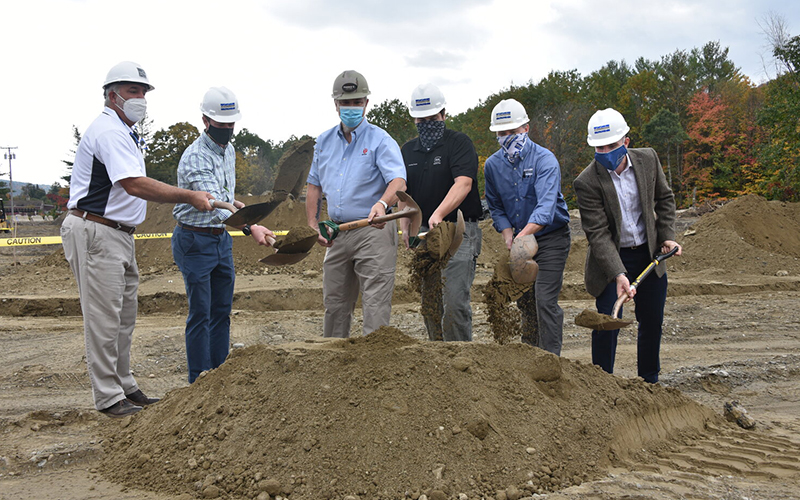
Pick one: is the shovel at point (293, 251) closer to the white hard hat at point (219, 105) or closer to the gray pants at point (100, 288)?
the gray pants at point (100, 288)

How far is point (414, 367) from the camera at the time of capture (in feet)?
11.3

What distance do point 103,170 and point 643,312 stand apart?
3.90 metres

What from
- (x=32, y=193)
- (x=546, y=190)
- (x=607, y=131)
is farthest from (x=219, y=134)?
(x=32, y=193)

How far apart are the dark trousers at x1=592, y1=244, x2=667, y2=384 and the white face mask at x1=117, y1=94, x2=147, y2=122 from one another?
3.51 metres

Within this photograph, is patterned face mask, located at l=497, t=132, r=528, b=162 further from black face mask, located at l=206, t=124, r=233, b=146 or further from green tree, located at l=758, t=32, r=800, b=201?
green tree, located at l=758, t=32, r=800, b=201

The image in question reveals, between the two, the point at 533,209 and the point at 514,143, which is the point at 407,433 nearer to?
the point at 533,209

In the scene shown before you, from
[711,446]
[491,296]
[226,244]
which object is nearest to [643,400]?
[711,446]

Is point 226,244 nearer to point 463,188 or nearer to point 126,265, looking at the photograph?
point 126,265

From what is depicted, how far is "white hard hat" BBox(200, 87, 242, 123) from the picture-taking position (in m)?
4.66

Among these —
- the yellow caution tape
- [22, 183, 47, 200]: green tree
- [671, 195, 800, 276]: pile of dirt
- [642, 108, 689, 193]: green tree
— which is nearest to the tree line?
[642, 108, 689, 193]: green tree

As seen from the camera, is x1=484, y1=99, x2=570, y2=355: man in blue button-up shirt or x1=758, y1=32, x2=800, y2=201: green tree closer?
x1=484, y1=99, x2=570, y2=355: man in blue button-up shirt

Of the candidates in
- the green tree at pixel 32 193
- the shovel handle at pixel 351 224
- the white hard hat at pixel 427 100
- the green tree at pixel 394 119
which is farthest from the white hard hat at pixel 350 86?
the green tree at pixel 32 193

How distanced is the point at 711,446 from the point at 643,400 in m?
0.44

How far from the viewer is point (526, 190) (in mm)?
4699
